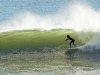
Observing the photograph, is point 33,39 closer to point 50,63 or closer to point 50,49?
point 50,49

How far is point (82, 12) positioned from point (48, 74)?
15975 mm

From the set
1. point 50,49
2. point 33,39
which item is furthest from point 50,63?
point 33,39

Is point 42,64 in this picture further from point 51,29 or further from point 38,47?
point 51,29

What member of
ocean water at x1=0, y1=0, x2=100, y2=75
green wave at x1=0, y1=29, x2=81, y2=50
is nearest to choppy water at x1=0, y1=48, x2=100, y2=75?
ocean water at x1=0, y1=0, x2=100, y2=75

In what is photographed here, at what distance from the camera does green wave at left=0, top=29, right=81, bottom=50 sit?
2445 cm

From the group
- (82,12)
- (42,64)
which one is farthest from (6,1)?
(42,64)

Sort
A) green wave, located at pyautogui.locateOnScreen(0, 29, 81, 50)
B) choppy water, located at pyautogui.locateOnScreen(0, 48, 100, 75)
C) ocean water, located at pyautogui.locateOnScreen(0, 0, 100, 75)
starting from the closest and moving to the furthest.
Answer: choppy water, located at pyautogui.locateOnScreen(0, 48, 100, 75) → ocean water, located at pyautogui.locateOnScreen(0, 0, 100, 75) → green wave, located at pyautogui.locateOnScreen(0, 29, 81, 50)

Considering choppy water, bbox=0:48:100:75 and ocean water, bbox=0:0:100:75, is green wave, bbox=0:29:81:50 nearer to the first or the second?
ocean water, bbox=0:0:100:75

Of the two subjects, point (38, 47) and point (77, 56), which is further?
point (38, 47)

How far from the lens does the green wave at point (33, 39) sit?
24453mm

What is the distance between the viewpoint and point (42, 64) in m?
20.2

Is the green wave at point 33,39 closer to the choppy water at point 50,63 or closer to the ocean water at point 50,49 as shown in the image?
the ocean water at point 50,49

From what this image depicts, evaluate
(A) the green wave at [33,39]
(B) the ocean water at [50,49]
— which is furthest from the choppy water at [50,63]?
(A) the green wave at [33,39]

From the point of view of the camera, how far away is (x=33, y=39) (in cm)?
2641
